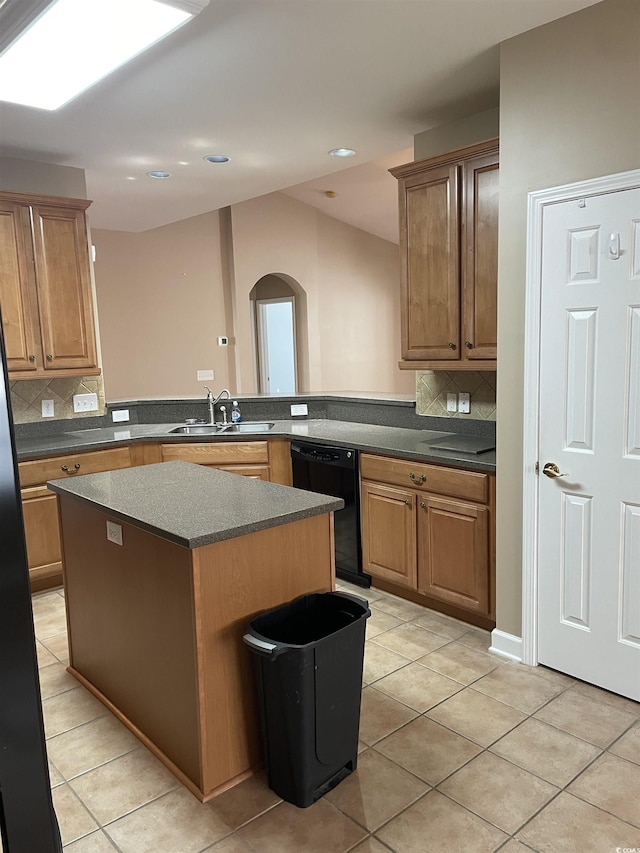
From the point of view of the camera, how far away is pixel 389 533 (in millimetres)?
Result: 3566

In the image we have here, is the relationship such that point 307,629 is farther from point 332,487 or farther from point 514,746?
point 332,487

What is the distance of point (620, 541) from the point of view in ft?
8.24

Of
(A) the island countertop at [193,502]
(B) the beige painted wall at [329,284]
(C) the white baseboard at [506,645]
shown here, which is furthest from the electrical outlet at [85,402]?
(B) the beige painted wall at [329,284]

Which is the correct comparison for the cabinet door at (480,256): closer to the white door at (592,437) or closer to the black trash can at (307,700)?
the white door at (592,437)

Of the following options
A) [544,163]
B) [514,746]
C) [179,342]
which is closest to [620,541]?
[514,746]

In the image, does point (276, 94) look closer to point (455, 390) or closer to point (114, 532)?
point (455, 390)

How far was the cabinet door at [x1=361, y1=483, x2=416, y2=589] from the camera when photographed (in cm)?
344

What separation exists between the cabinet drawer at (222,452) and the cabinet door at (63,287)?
0.78 metres

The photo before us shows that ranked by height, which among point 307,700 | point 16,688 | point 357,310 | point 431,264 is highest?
point 357,310

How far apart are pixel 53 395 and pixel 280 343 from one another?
15.4 ft

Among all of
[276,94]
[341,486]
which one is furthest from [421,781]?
[276,94]

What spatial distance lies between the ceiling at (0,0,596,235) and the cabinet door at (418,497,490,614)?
202 centimetres

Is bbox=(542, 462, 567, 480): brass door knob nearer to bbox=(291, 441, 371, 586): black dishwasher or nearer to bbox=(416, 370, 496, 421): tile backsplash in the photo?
bbox=(416, 370, 496, 421): tile backsplash

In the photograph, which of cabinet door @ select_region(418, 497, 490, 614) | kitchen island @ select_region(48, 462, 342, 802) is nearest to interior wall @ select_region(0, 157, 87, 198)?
kitchen island @ select_region(48, 462, 342, 802)
